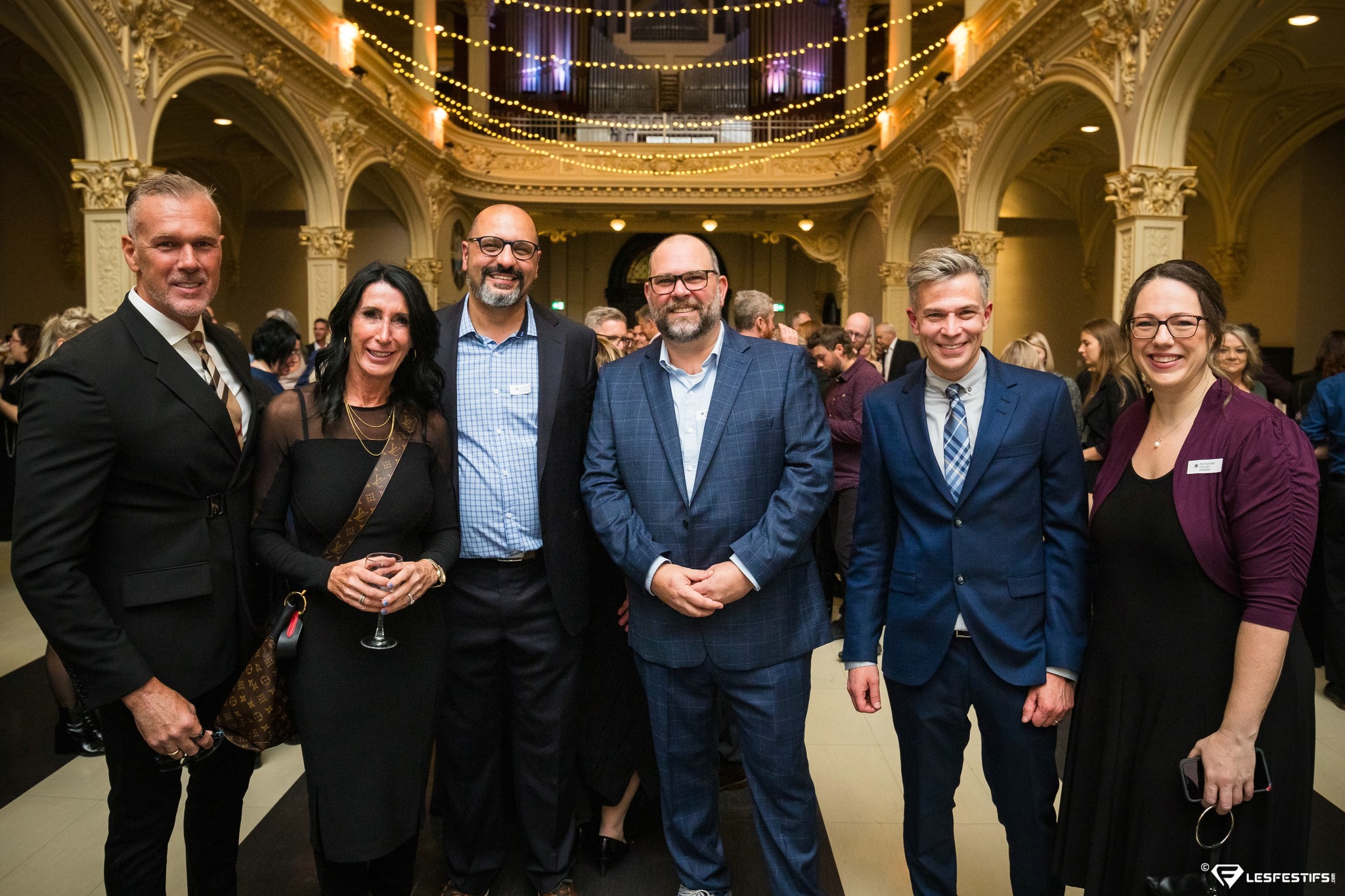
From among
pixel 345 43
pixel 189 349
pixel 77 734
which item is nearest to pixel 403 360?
pixel 189 349

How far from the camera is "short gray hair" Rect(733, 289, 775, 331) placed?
4.37m

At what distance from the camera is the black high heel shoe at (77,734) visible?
3.18m

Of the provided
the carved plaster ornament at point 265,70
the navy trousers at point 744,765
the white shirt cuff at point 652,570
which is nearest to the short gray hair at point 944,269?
the white shirt cuff at point 652,570

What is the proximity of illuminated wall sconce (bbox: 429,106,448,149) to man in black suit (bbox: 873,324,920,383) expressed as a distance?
26.0 ft

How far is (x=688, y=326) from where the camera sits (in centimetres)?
210

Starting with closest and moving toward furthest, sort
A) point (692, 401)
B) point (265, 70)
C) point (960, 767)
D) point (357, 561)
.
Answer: point (357, 561), point (960, 767), point (692, 401), point (265, 70)

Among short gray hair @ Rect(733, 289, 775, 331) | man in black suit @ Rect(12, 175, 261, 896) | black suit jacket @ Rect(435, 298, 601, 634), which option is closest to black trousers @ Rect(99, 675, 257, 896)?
man in black suit @ Rect(12, 175, 261, 896)

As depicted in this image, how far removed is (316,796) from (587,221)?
14.2 meters

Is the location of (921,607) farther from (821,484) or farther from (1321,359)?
(1321,359)

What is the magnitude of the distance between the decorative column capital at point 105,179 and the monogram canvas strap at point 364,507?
19.6 ft

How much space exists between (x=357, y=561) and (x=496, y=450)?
535 millimetres

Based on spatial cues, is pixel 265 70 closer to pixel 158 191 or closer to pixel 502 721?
pixel 158 191

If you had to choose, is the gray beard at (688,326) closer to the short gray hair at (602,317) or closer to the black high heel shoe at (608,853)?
the black high heel shoe at (608,853)

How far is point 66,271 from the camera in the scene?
440 inches
